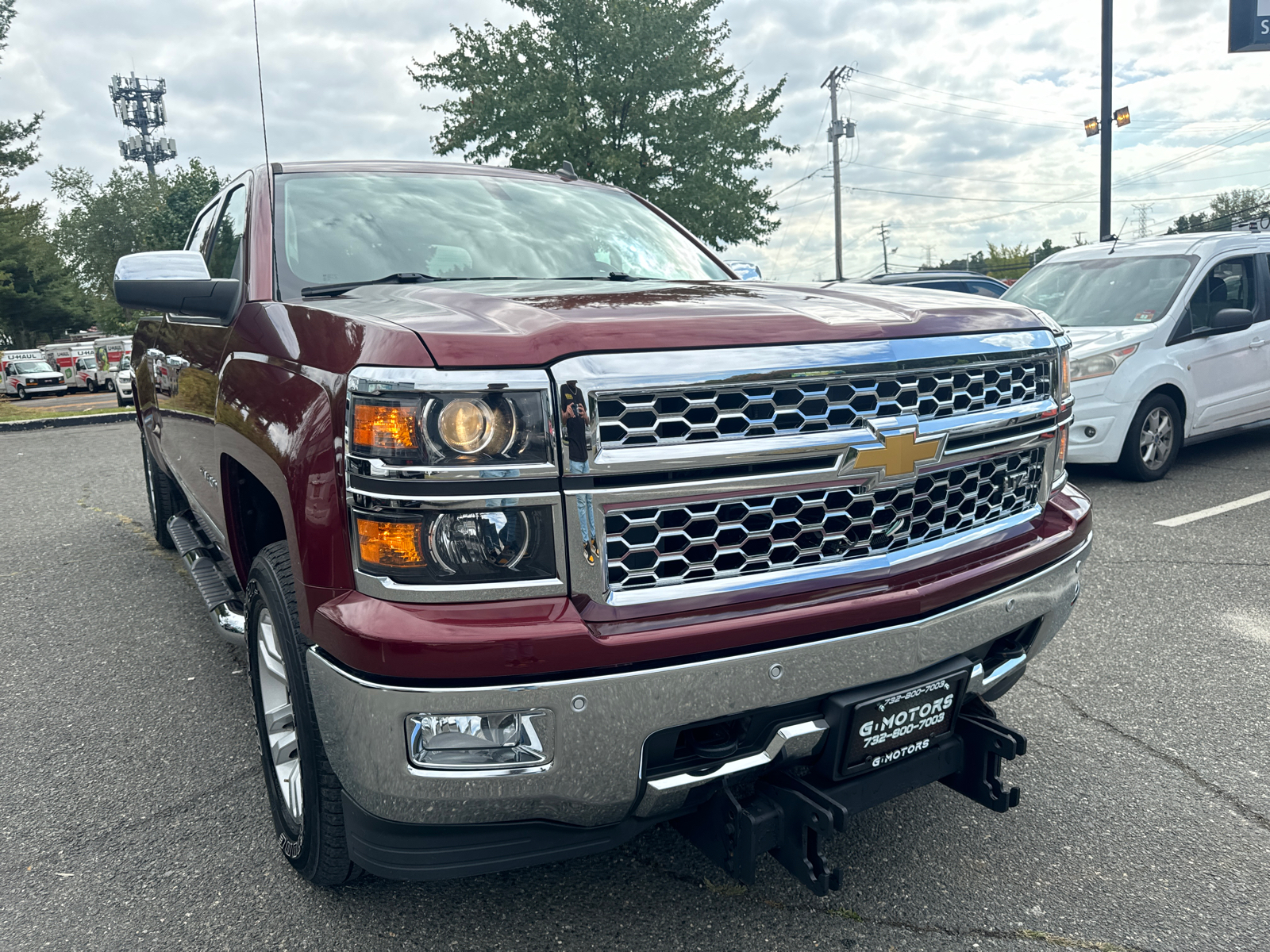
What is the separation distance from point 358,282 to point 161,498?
340 cm

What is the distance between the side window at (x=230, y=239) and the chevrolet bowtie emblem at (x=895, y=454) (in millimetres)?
2052

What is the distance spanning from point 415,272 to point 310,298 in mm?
378

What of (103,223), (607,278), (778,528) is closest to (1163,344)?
(607,278)

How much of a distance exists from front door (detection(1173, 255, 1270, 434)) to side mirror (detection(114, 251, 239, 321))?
22.2 feet

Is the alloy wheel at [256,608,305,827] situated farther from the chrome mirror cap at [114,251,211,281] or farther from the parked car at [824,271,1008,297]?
the parked car at [824,271,1008,297]

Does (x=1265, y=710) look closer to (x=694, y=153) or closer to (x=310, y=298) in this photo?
(x=310, y=298)

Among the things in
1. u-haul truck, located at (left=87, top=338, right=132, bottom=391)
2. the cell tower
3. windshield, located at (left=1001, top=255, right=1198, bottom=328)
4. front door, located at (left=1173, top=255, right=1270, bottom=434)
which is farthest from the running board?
the cell tower

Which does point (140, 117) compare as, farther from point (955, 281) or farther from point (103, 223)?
point (955, 281)

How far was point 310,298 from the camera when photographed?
8.52 feet

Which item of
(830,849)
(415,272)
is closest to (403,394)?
(415,272)

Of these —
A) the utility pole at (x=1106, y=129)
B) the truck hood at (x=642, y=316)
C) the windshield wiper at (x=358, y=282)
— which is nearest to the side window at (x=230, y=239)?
the windshield wiper at (x=358, y=282)

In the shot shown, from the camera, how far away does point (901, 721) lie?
204 centimetres

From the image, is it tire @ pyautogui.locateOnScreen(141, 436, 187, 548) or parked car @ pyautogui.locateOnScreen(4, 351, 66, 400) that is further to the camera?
parked car @ pyautogui.locateOnScreen(4, 351, 66, 400)

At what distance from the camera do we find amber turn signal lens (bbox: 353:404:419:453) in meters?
1.69
